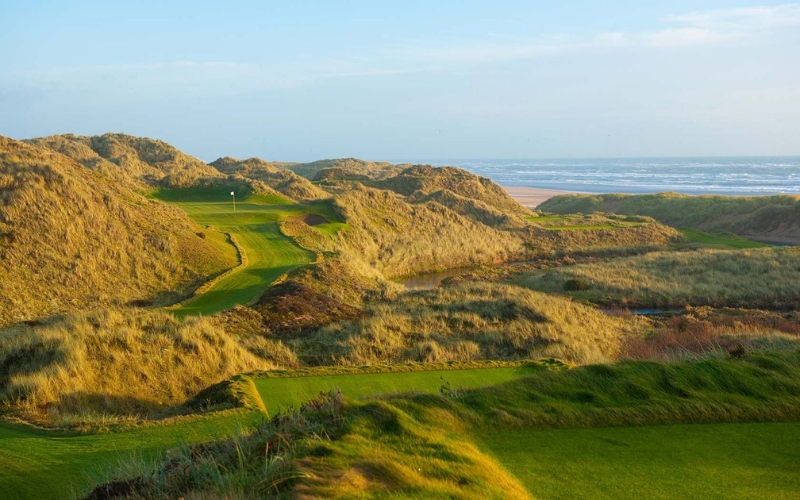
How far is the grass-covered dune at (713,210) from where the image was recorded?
57406 mm

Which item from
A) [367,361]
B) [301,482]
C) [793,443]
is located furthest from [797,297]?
[301,482]

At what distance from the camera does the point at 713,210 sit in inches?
2702

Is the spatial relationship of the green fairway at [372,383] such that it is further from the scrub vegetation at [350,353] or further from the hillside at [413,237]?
the hillside at [413,237]

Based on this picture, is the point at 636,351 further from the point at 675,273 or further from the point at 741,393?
the point at 675,273

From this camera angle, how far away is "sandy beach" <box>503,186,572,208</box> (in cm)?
9525

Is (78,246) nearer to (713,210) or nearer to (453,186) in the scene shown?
(453,186)

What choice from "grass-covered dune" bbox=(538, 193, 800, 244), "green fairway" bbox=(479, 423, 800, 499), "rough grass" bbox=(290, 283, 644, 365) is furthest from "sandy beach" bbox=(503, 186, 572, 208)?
"green fairway" bbox=(479, 423, 800, 499)

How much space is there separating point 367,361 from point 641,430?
8409 millimetres

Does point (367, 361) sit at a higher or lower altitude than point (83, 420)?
lower

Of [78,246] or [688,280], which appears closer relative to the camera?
[78,246]

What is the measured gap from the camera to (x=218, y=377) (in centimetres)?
1260

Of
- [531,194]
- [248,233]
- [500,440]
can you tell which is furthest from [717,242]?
[531,194]

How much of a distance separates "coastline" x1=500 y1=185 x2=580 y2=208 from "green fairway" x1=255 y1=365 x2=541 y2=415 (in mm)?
80668

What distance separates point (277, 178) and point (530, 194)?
60.3 meters
